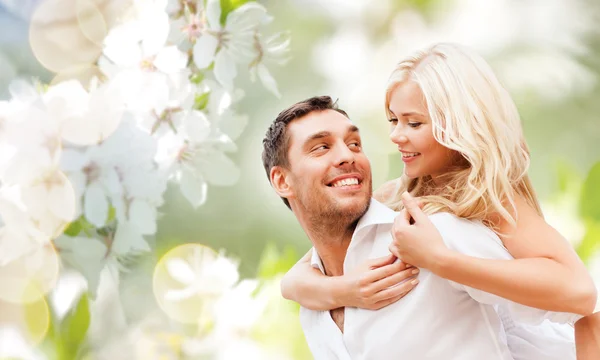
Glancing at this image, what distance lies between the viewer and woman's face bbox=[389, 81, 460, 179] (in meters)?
1.03

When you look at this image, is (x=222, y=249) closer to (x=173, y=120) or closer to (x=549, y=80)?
(x=173, y=120)

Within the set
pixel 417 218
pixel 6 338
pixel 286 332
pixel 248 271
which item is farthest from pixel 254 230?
pixel 417 218

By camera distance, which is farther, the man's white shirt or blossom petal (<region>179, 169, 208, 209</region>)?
blossom petal (<region>179, 169, 208, 209</region>)

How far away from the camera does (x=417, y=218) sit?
0.94 meters

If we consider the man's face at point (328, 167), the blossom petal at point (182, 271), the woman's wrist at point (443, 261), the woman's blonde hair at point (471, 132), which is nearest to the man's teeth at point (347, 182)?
the man's face at point (328, 167)

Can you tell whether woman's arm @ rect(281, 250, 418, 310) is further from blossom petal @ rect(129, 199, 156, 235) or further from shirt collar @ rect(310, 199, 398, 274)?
blossom petal @ rect(129, 199, 156, 235)

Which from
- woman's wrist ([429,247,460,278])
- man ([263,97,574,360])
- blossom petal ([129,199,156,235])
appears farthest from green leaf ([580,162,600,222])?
blossom petal ([129,199,156,235])

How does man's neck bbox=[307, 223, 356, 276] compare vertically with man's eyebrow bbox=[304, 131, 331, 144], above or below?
below

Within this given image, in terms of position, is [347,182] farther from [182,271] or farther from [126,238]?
[182,271]

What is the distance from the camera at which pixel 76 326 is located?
1119 mm

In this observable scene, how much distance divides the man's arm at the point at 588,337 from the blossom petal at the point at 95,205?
26.1 inches

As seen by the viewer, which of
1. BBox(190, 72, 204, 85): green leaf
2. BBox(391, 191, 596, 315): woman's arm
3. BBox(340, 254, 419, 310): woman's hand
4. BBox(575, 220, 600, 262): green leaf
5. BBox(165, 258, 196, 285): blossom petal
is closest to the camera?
BBox(391, 191, 596, 315): woman's arm

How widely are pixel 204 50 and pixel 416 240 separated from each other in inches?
16.8

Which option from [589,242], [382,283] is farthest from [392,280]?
[589,242]
